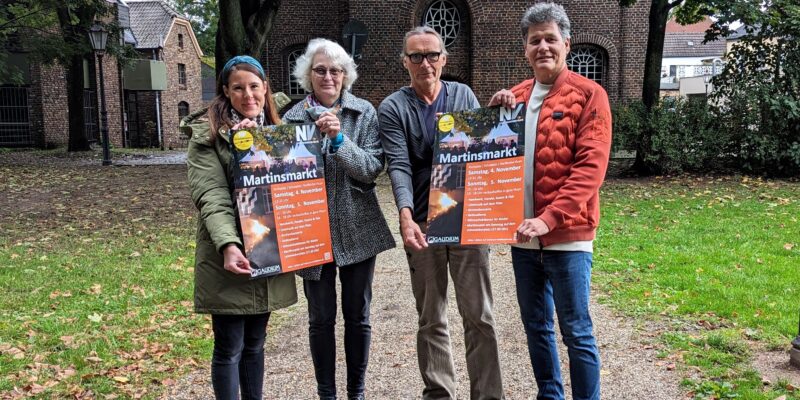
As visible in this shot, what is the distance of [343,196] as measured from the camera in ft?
11.9

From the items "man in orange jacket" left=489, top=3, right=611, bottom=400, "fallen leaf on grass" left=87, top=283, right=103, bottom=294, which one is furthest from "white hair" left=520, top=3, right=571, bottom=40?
"fallen leaf on grass" left=87, top=283, right=103, bottom=294

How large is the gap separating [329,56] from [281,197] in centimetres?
79

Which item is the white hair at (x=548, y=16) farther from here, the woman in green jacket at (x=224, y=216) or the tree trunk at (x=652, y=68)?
the tree trunk at (x=652, y=68)

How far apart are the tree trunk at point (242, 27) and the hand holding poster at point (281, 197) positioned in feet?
38.7

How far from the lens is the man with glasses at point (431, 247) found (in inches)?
135

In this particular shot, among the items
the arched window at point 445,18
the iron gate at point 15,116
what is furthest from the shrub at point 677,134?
the iron gate at point 15,116

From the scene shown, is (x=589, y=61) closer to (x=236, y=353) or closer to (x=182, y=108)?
(x=236, y=353)

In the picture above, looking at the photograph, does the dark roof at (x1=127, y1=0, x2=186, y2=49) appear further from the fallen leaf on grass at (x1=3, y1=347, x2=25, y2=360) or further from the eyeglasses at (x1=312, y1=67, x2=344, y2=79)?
the eyeglasses at (x1=312, y1=67, x2=344, y2=79)

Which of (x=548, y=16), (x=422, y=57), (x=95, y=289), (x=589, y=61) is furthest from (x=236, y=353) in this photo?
(x=589, y=61)

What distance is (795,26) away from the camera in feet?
51.2

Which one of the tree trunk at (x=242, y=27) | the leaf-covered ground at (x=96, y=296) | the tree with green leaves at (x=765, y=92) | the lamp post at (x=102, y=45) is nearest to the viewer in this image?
the leaf-covered ground at (x=96, y=296)

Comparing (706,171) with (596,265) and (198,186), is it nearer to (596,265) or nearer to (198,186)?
(596,265)

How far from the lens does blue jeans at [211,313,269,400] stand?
3258mm

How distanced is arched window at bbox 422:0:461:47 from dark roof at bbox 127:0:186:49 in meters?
21.8
